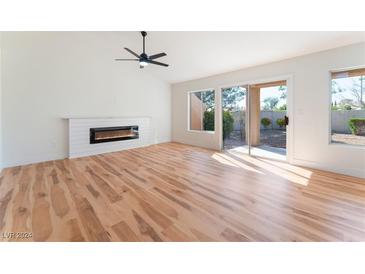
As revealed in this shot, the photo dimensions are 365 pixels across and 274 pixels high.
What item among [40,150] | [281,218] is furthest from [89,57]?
[281,218]

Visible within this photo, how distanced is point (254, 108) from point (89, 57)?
4.91m

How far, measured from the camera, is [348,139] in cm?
335

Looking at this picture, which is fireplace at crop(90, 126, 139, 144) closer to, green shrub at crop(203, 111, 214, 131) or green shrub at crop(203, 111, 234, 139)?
green shrub at crop(203, 111, 214, 131)

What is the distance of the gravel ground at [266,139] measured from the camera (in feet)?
14.2

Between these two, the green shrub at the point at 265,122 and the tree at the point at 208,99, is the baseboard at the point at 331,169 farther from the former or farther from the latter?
the tree at the point at 208,99

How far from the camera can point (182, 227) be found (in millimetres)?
1717

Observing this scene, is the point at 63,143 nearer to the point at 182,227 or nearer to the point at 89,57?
the point at 89,57

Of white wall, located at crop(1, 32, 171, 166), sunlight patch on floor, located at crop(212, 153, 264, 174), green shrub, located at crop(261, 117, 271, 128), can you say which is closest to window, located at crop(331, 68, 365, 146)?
green shrub, located at crop(261, 117, 271, 128)

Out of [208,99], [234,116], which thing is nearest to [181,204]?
[234,116]

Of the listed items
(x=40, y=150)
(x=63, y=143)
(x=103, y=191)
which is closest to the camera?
(x=103, y=191)

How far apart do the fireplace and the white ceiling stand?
2.32 meters

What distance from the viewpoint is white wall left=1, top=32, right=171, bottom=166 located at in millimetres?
3885

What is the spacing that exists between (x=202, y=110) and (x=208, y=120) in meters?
0.49
